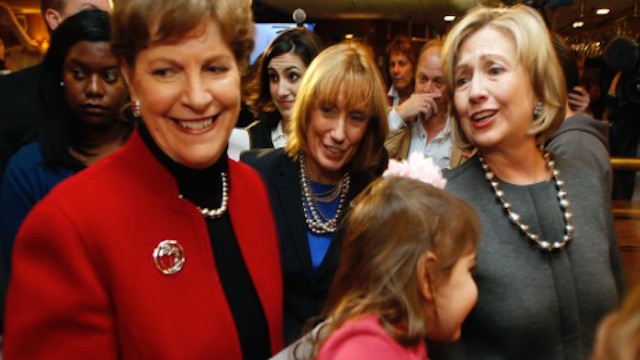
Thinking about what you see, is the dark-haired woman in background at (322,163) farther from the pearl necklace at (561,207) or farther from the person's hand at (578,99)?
the person's hand at (578,99)

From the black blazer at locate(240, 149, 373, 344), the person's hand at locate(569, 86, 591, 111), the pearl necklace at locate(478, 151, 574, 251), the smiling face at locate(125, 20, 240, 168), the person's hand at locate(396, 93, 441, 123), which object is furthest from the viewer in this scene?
the person's hand at locate(396, 93, 441, 123)

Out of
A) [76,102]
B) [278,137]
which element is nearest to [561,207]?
[76,102]

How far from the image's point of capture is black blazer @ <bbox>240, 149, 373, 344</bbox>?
1.84 metres

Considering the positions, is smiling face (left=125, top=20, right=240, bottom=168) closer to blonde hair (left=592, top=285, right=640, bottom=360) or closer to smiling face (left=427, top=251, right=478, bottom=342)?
smiling face (left=427, top=251, right=478, bottom=342)

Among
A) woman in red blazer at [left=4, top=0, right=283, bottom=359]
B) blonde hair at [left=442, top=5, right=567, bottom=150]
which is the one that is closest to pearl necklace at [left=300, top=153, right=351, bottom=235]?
blonde hair at [left=442, top=5, right=567, bottom=150]

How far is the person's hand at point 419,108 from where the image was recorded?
2.98 meters

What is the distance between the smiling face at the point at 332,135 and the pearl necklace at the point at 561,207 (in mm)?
534

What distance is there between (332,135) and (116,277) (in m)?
1.06

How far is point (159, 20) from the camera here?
42.3 inches

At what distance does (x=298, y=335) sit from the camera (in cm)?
182

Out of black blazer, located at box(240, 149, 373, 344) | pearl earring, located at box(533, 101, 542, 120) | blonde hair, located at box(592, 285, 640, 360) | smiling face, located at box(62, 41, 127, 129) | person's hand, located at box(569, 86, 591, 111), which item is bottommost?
black blazer, located at box(240, 149, 373, 344)

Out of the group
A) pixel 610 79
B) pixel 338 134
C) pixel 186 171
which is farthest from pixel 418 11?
pixel 186 171

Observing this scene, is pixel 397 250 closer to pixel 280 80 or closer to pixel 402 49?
pixel 280 80

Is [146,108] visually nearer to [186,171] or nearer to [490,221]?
[186,171]
